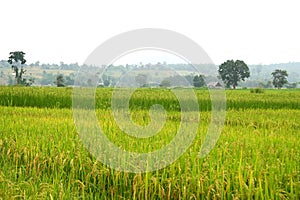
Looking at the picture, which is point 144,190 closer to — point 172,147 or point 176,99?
point 172,147

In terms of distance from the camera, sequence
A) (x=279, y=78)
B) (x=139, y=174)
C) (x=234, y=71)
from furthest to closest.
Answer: (x=279, y=78) < (x=234, y=71) < (x=139, y=174)

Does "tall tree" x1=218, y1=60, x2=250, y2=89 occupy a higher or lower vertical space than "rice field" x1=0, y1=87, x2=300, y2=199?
higher

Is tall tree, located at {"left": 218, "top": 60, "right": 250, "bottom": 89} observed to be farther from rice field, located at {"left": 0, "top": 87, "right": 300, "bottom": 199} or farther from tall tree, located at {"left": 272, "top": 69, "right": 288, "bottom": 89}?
rice field, located at {"left": 0, "top": 87, "right": 300, "bottom": 199}

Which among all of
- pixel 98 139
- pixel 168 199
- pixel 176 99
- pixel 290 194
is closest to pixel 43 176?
pixel 98 139

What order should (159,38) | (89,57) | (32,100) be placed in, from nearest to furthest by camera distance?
(89,57), (159,38), (32,100)

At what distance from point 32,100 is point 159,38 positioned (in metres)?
7.45

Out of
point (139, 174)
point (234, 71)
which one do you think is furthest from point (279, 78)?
point (139, 174)

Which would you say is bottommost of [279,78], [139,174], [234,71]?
[139,174]

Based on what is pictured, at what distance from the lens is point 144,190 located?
3750mm

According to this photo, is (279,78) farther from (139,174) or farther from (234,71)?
(139,174)

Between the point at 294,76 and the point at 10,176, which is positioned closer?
the point at 10,176

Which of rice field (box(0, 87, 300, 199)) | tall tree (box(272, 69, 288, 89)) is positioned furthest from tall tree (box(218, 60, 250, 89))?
rice field (box(0, 87, 300, 199))

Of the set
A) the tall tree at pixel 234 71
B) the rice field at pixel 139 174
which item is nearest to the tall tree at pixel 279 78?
the tall tree at pixel 234 71

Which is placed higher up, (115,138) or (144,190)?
(115,138)
